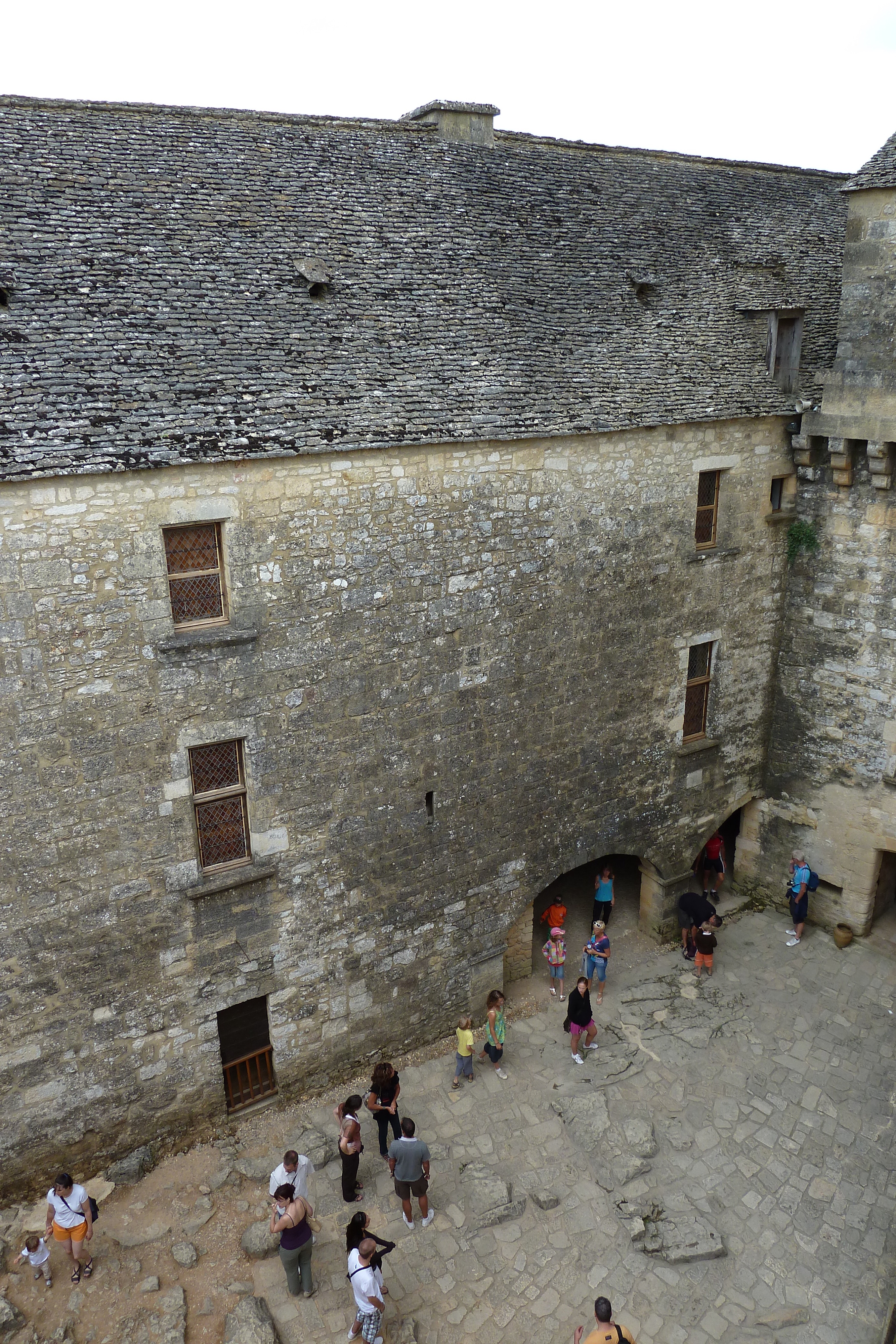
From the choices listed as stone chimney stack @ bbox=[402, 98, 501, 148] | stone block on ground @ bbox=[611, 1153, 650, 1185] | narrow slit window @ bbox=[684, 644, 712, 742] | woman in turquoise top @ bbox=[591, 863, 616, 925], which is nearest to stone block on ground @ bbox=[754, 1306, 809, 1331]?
stone block on ground @ bbox=[611, 1153, 650, 1185]

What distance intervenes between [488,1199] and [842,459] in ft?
35.8

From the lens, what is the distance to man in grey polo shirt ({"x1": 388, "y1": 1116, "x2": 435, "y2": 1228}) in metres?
9.83

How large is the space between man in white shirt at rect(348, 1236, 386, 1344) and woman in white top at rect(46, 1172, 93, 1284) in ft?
8.94

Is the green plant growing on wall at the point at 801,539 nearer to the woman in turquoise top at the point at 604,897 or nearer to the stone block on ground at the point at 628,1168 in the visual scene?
the woman in turquoise top at the point at 604,897

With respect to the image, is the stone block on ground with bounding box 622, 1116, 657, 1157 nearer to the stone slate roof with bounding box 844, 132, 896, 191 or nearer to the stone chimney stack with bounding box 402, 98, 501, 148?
the stone slate roof with bounding box 844, 132, 896, 191

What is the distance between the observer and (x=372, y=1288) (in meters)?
8.55

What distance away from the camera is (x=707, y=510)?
1404 cm

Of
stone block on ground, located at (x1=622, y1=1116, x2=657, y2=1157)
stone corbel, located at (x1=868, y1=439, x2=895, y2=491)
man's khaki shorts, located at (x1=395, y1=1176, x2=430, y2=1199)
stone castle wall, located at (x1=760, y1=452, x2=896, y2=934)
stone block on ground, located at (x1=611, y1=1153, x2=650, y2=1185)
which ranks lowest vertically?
stone block on ground, located at (x1=611, y1=1153, x2=650, y2=1185)

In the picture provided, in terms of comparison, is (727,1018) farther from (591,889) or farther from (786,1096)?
(591,889)

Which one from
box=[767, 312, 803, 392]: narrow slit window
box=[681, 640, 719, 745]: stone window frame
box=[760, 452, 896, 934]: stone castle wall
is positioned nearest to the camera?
box=[760, 452, 896, 934]: stone castle wall

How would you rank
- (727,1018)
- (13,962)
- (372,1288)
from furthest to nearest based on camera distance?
(727,1018), (13,962), (372,1288)

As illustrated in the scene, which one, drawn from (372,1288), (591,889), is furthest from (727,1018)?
(372,1288)

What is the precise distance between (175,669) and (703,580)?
314 inches

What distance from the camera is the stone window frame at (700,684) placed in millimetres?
14609
